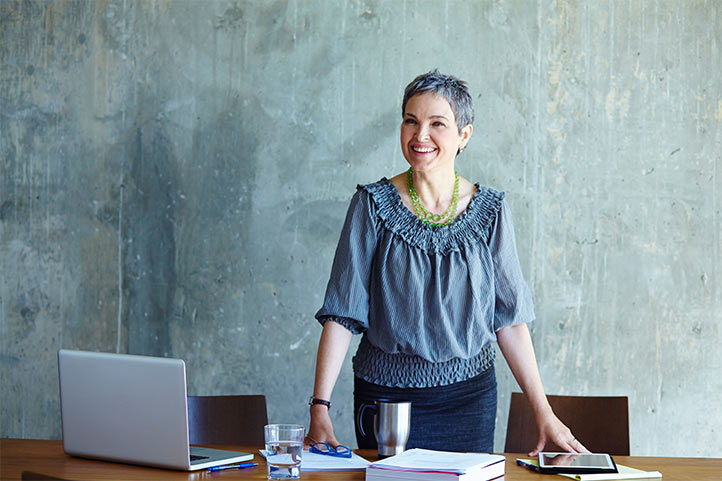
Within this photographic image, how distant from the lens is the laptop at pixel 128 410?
65.5 inches

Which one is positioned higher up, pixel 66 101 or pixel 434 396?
pixel 66 101

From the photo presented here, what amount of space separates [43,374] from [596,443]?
2420 mm

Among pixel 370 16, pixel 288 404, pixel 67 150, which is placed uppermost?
pixel 370 16

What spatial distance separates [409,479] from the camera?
5.28 feet

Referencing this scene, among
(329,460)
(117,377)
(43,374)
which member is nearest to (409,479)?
(329,460)

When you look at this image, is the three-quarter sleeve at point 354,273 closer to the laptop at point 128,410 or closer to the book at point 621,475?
the laptop at point 128,410

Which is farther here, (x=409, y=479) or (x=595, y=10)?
Result: (x=595, y=10)

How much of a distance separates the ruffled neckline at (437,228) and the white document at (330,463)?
29.0 inches

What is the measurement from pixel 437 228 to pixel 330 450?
2.61 ft

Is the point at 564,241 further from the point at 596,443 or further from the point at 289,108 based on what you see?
the point at 289,108

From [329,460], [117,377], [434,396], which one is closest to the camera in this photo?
[117,377]

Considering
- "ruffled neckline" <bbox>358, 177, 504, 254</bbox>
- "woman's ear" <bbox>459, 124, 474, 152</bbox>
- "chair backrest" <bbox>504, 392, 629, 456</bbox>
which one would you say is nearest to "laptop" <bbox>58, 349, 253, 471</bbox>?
"ruffled neckline" <bbox>358, 177, 504, 254</bbox>

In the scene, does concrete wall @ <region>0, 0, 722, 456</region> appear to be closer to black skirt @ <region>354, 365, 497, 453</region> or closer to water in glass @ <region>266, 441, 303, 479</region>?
black skirt @ <region>354, 365, 497, 453</region>

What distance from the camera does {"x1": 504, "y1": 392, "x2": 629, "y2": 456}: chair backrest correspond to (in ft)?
8.11
